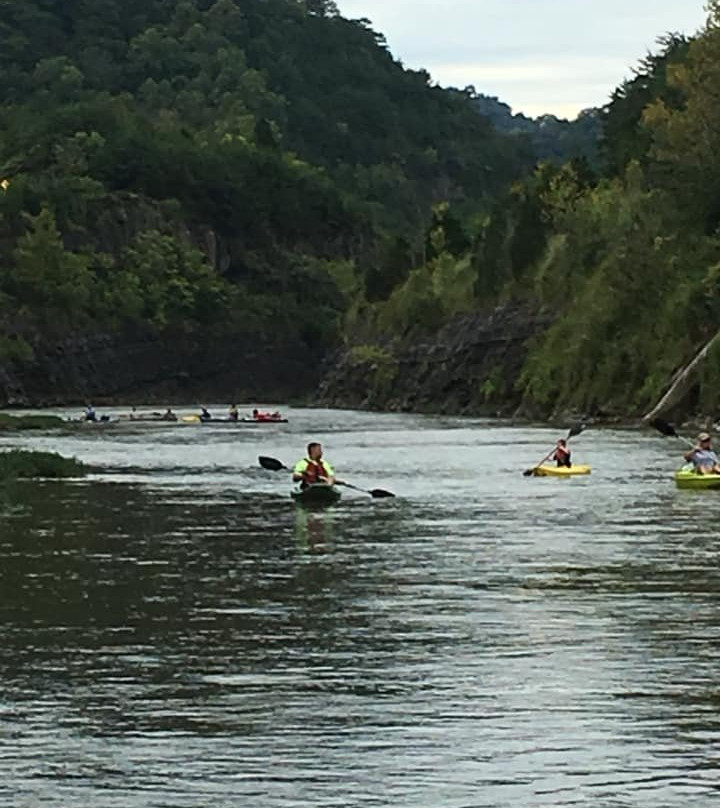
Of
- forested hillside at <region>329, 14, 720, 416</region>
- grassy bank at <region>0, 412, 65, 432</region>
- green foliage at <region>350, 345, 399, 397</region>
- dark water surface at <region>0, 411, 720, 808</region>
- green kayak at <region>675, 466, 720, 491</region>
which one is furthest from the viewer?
green foliage at <region>350, 345, 399, 397</region>

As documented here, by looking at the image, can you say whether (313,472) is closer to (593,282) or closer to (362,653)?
(362,653)

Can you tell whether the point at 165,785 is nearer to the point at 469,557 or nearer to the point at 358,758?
the point at 358,758

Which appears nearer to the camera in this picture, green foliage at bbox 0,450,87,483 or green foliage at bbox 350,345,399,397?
green foliage at bbox 0,450,87,483

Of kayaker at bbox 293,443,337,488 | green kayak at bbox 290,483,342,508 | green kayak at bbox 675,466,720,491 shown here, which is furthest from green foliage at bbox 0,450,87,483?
green kayak at bbox 675,466,720,491

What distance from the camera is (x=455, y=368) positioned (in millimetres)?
145625

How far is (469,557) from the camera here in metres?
36.4

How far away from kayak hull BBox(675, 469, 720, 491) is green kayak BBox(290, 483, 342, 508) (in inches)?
331

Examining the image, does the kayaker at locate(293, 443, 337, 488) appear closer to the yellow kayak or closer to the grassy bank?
the yellow kayak

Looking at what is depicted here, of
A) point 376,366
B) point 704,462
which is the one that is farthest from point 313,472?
point 376,366

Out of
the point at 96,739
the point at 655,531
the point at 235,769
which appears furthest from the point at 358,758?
the point at 655,531

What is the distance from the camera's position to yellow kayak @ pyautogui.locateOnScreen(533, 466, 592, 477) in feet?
193

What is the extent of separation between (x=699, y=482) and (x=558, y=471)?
680 centimetres

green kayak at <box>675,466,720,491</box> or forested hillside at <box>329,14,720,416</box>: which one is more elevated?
forested hillside at <box>329,14,720,416</box>

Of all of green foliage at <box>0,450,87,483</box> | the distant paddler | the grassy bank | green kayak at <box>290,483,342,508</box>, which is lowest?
the grassy bank
